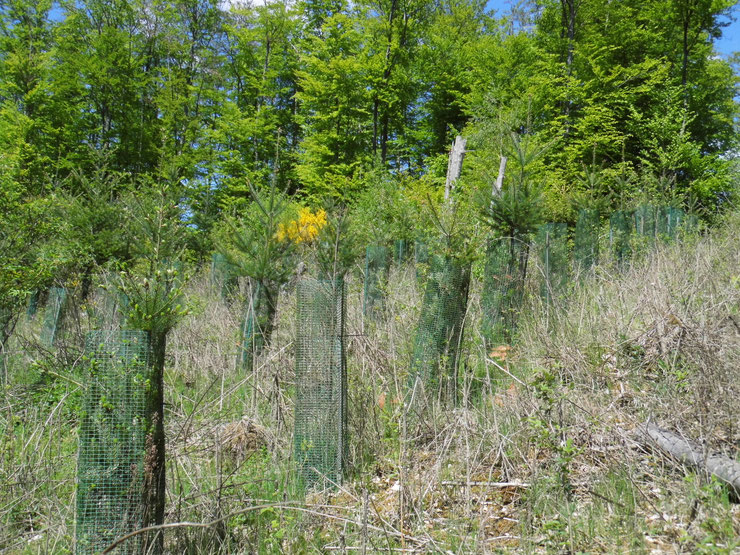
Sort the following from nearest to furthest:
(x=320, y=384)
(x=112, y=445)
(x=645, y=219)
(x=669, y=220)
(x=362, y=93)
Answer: (x=112, y=445) < (x=320, y=384) < (x=669, y=220) < (x=645, y=219) < (x=362, y=93)

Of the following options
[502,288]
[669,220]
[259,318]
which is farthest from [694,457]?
[669,220]

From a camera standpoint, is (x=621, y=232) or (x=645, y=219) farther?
(x=645, y=219)

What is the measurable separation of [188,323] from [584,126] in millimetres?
16247

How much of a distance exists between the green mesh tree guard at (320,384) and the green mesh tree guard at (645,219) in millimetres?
8286

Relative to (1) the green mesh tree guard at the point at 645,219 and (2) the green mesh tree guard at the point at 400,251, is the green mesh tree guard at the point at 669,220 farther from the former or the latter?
(2) the green mesh tree guard at the point at 400,251

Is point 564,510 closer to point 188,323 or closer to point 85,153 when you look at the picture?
point 188,323

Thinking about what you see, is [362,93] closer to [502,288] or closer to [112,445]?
[502,288]

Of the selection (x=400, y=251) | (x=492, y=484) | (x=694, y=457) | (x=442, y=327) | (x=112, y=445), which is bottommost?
(x=492, y=484)

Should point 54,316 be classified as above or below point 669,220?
below

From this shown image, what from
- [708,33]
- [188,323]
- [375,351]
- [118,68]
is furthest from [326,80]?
[375,351]

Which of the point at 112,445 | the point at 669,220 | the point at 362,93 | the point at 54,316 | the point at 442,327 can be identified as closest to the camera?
the point at 112,445

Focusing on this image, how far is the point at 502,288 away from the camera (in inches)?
229

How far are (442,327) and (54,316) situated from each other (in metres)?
5.83

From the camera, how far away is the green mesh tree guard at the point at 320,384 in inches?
135
